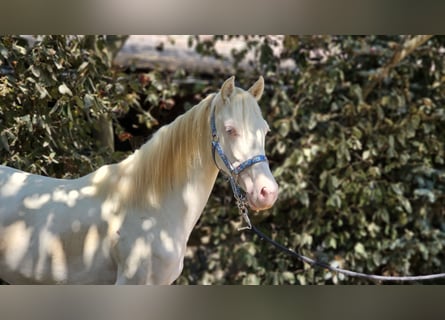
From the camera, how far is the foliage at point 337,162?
3.90m

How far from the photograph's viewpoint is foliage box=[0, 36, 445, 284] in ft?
12.8

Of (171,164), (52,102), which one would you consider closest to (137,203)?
(171,164)

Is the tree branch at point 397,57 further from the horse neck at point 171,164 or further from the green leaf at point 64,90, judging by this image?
the horse neck at point 171,164

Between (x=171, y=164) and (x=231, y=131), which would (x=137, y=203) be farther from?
(x=231, y=131)

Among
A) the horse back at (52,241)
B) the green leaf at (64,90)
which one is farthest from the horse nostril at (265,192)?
the green leaf at (64,90)

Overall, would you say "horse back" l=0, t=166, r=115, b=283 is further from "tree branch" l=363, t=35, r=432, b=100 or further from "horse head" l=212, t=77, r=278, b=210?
"tree branch" l=363, t=35, r=432, b=100

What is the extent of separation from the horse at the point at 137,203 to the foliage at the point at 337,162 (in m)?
2.05

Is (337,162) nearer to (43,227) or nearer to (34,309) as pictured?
(43,227)

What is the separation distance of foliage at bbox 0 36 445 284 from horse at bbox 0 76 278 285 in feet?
6.74

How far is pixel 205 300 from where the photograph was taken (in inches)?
30.2

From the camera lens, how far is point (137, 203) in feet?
5.44

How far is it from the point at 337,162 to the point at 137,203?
2.49 meters

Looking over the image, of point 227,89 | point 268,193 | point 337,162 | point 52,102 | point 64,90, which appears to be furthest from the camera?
point 337,162

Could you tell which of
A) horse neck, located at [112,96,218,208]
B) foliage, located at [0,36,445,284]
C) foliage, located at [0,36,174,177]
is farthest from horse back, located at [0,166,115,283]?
foliage, located at [0,36,445,284]
